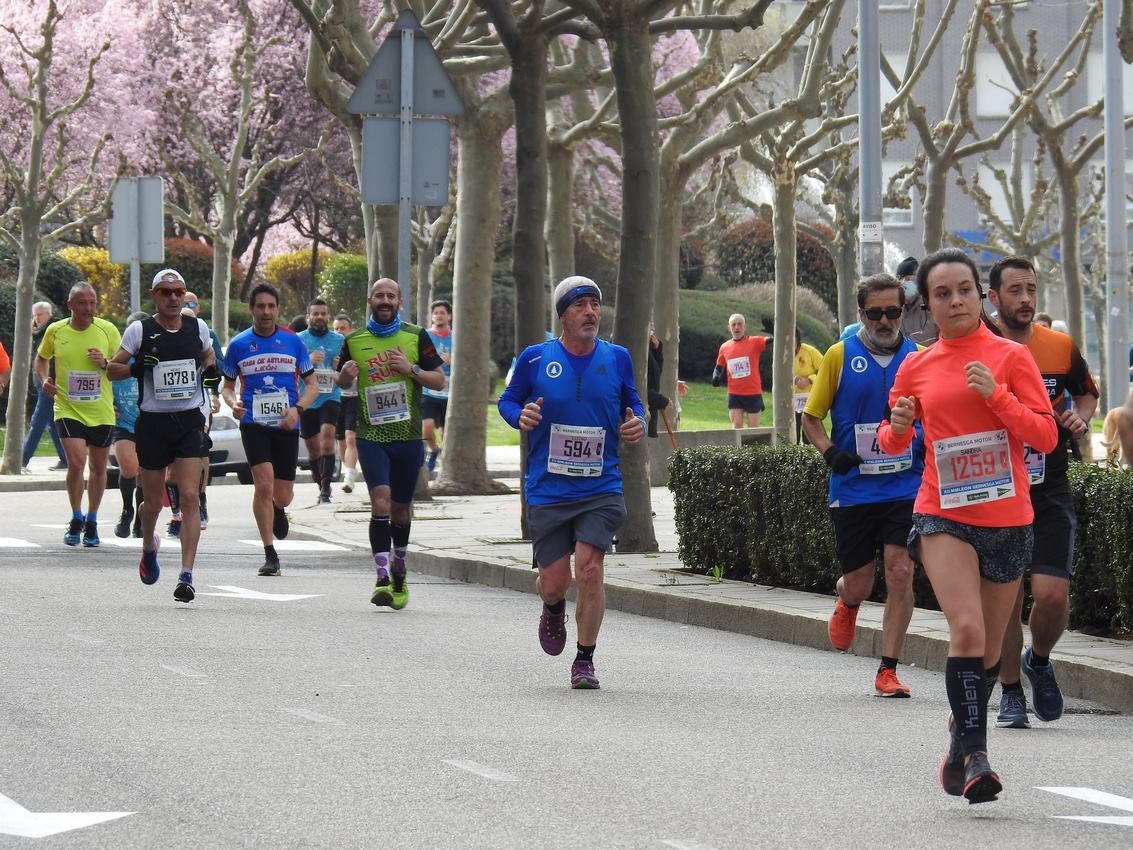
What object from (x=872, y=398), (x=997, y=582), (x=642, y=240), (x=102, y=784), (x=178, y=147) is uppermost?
(x=178, y=147)

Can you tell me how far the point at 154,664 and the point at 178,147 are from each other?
41.5 meters

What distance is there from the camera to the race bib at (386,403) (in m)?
12.5

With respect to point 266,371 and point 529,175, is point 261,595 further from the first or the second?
point 529,175

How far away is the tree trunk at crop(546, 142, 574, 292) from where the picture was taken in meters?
24.8

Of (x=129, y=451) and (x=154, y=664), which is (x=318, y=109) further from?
(x=154, y=664)

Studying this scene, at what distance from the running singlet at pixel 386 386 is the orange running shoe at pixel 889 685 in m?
4.15

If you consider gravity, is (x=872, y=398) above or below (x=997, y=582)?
above

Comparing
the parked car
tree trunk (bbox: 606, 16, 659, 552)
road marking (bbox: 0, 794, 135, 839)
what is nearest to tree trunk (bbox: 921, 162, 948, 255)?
the parked car

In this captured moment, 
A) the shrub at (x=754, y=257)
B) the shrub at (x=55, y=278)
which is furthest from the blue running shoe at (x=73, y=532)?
the shrub at (x=754, y=257)

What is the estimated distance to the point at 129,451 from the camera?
17016mm

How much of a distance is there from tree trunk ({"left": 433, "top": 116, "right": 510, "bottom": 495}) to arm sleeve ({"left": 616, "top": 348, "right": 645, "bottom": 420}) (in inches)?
477

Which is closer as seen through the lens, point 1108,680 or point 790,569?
point 1108,680

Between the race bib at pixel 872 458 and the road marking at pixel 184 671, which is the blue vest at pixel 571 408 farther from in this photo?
the road marking at pixel 184 671

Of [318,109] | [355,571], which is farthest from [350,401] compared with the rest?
[318,109]
